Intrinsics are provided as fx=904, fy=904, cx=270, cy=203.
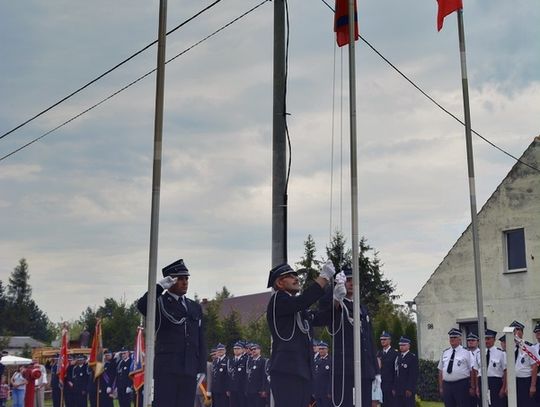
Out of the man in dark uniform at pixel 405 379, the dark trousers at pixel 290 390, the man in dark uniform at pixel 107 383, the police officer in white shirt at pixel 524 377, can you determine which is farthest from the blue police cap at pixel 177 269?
the man in dark uniform at pixel 107 383

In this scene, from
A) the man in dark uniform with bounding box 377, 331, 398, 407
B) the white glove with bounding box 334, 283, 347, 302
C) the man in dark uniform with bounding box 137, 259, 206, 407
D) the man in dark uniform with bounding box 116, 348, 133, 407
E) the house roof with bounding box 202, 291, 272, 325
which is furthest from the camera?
the house roof with bounding box 202, 291, 272, 325

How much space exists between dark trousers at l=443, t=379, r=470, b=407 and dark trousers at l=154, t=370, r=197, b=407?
7.85 m

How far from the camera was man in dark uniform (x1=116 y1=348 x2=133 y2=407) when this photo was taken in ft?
82.1

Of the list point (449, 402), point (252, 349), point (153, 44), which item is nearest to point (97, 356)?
point (252, 349)

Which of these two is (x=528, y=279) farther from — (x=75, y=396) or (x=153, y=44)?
(x=153, y=44)


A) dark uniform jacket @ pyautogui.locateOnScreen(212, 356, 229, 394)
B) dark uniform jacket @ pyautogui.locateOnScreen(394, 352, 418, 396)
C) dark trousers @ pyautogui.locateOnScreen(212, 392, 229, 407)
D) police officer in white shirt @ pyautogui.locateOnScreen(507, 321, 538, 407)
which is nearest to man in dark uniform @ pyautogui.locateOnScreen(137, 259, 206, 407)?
police officer in white shirt @ pyautogui.locateOnScreen(507, 321, 538, 407)

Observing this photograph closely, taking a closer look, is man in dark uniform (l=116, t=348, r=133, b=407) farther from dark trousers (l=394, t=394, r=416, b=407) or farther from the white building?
the white building

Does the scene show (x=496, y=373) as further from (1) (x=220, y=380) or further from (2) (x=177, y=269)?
(1) (x=220, y=380)

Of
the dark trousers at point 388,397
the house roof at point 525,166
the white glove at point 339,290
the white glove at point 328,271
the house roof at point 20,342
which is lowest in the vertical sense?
the dark trousers at point 388,397

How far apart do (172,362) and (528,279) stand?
21751 millimetres

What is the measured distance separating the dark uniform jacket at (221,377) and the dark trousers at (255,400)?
0.87 meters

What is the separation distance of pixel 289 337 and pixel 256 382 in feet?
44.8

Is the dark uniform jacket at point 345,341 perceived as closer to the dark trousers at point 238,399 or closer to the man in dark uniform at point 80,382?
the dark trousers at point 238,399

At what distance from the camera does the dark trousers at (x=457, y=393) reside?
53.4 ft
